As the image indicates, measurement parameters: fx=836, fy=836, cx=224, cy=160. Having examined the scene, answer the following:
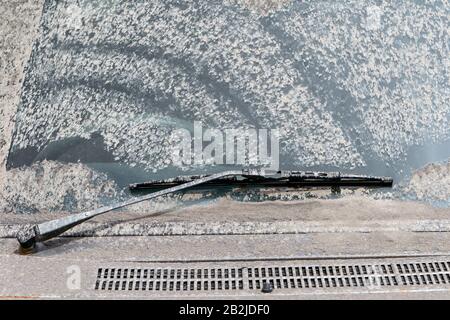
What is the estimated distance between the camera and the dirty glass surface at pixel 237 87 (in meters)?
3.09

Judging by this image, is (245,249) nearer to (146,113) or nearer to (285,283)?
(285,283)

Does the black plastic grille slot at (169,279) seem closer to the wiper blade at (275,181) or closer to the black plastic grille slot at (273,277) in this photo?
the black plastic grille slot at (273,277)

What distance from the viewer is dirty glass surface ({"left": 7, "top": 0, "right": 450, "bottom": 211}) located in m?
3.09

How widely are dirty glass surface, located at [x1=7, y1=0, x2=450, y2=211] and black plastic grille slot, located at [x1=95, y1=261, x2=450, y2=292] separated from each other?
439 mm

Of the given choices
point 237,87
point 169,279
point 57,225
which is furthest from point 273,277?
point 237,87

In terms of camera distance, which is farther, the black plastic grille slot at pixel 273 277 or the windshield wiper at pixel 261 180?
the windshield wiper at pixel 261 180

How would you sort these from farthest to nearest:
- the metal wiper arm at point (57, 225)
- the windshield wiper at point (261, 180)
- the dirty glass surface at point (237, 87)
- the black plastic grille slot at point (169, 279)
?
the dirty glass surface at point (237, 87), the windshield wiper at point (261, 180), the metal wiper arm at point (57, 225), the black plastic grille slot at point (169, 279)

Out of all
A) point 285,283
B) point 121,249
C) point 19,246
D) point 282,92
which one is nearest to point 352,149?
point 282,92

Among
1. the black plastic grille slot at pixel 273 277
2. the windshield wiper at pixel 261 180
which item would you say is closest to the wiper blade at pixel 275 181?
the windshield wiper at pixel 261 180

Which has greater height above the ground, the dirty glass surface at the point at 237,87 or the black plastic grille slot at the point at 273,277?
the dirty glass surface at the point at 237,87

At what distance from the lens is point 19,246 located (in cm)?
273

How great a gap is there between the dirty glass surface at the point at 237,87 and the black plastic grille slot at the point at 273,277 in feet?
1.44

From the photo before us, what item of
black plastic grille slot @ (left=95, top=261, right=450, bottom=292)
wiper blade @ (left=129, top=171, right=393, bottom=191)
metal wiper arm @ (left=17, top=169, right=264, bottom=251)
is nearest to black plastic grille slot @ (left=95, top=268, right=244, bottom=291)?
black plastic grille slot @ (left=95, top=261, right=450, bottom=292)

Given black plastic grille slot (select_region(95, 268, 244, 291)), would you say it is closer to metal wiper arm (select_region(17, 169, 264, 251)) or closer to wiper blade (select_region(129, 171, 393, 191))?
metal wiper arm (select_region(17, 169, 264, 251))
